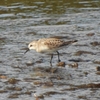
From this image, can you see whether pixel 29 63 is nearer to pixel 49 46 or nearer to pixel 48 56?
pixel 49 46

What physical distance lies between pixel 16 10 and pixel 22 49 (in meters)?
6.41

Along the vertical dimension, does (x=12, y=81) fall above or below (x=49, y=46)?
below

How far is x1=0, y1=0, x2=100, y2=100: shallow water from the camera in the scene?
13.5 meters

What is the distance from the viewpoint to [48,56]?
57.1ft

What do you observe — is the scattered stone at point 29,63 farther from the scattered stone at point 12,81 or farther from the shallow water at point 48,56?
the scattered stone at point 12,81

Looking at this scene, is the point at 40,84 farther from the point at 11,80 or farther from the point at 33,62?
the point at 33,62

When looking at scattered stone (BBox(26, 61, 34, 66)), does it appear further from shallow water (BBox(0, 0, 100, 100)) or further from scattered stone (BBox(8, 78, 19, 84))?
scattered stone (BBox(8, 78, 19, 84))

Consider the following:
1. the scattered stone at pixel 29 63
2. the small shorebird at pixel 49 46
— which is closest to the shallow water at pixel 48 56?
the scattered stone at pixel 29 63

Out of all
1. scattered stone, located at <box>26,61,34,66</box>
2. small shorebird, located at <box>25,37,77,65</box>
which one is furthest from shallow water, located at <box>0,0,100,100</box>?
small shorebird, located at <box>25,37,77,65</box>

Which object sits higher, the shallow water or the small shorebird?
the small shorebird

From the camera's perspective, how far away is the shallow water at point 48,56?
13.5 m

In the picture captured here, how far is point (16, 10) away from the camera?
79.2ft

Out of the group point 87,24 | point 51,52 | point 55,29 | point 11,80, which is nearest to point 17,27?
point 55,29

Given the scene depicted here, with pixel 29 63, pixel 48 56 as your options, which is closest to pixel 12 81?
pixel 29 63
